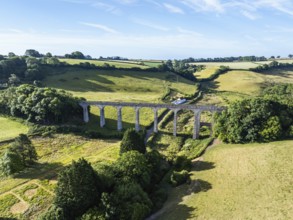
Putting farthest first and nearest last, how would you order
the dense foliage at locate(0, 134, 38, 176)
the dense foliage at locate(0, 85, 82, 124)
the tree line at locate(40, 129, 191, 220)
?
the dense foliage at locate(0, 85, 82, 124), the dense foliage at locate(0, 134, 38, 176), the tree line at locate(40, 129, 191, 220)

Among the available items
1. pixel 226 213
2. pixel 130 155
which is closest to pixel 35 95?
pixel 130 155

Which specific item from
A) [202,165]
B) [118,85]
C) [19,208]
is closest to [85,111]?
[19,208]

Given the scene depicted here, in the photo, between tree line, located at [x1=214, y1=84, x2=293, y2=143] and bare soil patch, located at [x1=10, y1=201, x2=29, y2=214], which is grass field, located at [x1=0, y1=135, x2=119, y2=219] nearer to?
bare soil patch, located at [x1=10, y1=201, x2=29, y2=214]

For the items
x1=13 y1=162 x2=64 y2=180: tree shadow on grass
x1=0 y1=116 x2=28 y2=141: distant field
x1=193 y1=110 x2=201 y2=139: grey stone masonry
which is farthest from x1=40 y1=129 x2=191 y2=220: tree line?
x1=0 y1=116 x2=28 y2=141: distant field

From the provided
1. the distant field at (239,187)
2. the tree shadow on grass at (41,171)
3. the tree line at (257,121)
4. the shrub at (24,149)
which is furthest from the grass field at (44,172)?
the tree line at (257,121)

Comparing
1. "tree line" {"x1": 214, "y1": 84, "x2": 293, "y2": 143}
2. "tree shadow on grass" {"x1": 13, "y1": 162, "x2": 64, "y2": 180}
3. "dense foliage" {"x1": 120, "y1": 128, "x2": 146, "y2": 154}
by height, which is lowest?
"tree shadow on grass" {"x1": 13, "y1": 162, "x2": 64, "y2": 180}

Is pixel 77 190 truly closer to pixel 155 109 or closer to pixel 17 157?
pixel 17 157

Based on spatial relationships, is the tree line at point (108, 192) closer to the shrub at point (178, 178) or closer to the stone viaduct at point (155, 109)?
the shrub at point (178, 178)
